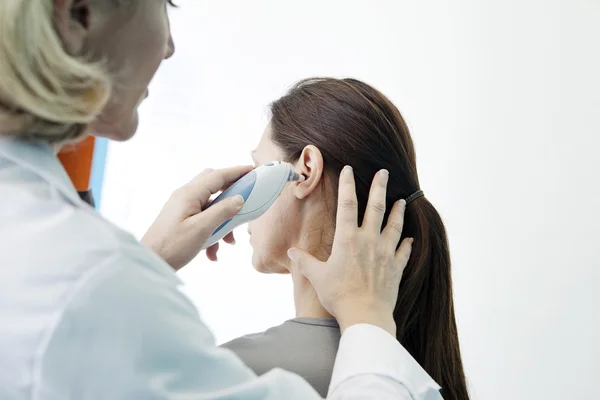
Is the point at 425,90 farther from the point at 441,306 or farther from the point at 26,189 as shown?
the point at 26,189

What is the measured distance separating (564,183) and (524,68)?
281 mm

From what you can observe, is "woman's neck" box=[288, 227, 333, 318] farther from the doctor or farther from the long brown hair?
the doctor

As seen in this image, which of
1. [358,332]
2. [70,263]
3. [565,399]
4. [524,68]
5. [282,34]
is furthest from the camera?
[282,34]

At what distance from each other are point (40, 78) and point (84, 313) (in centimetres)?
19

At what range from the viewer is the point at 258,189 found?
0.88 meters

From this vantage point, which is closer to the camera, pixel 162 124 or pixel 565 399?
Answer: pixel 565 399

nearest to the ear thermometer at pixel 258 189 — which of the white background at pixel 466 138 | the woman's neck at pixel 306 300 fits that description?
the woman's neck at pixel 306 300

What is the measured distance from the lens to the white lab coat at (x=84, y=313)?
1.36ft

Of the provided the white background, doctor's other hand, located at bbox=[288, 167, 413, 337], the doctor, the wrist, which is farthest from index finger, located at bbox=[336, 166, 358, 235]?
the white background

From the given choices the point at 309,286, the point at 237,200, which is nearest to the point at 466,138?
the point at 309,286

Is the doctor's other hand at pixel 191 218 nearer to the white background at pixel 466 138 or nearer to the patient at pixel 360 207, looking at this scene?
the patient at pixel 360 207

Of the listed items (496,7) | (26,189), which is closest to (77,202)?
(26,189)

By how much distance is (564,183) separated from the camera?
4.24 feet

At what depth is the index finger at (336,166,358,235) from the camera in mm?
819
